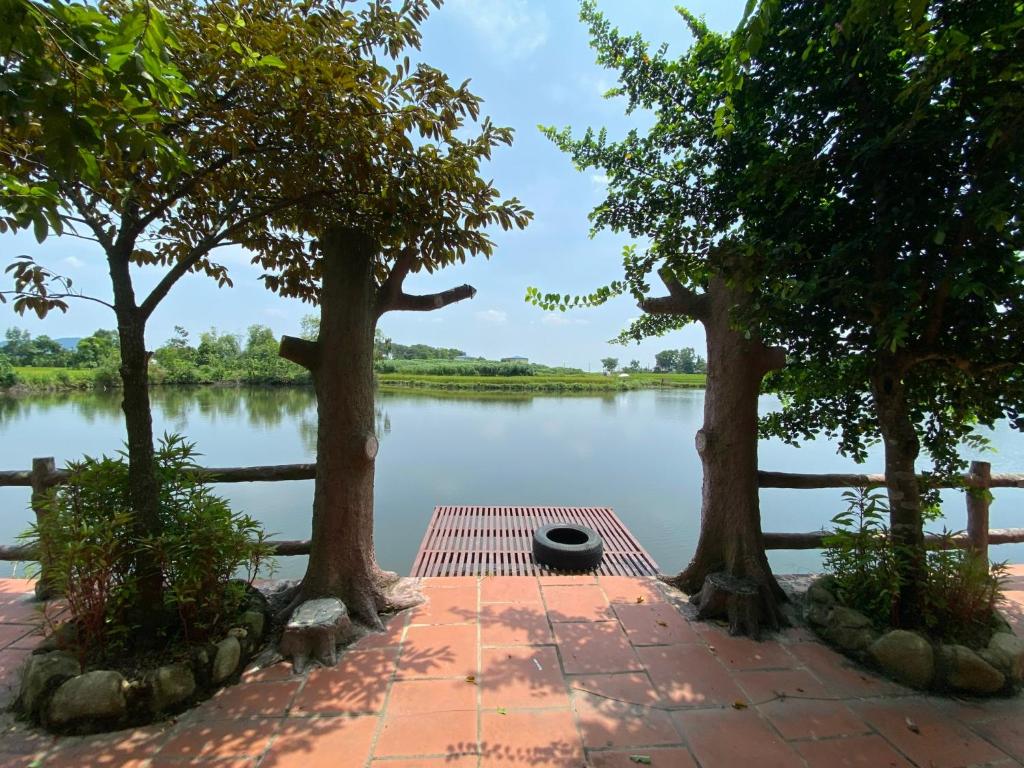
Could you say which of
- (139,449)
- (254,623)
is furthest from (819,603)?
(139,449)

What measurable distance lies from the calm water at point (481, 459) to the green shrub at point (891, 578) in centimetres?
97

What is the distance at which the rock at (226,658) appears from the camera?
192cm

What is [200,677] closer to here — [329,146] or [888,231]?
[329,146]

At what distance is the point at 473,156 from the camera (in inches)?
88.2

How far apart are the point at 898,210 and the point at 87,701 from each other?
3.78 metres

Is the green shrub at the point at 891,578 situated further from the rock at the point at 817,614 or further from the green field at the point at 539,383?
the green field at the point at 539,383

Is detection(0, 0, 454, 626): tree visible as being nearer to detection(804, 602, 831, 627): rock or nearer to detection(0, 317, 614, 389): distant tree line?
detection(804, 602, 831, 627): rock

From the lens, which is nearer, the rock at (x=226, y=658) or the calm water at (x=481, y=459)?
the rock at (x=226, y=658)

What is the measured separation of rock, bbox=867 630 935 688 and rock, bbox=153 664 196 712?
10.2 feet

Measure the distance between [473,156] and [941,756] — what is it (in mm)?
3149

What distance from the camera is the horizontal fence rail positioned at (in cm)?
275

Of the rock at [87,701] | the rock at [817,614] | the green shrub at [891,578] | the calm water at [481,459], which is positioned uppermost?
the green shrub at [891,578]

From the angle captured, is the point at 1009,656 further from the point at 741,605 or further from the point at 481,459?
the point at 481,459

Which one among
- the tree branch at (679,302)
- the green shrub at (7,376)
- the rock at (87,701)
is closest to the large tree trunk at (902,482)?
the tree branch at (679,302)
